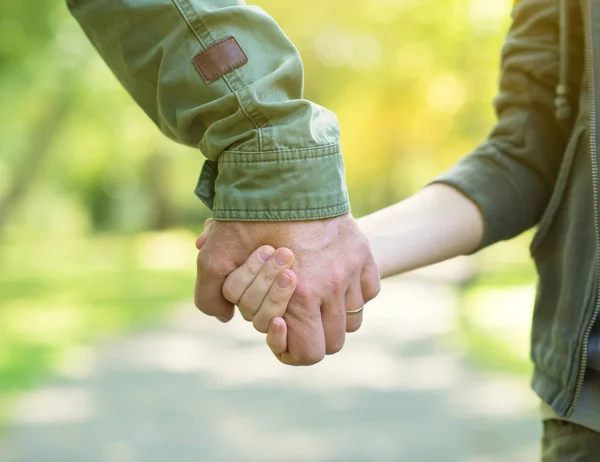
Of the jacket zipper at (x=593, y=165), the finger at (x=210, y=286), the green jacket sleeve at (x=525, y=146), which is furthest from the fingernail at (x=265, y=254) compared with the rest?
the jacket zipper at (x=593, y=165)

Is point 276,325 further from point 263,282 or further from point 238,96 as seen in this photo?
point 238,96

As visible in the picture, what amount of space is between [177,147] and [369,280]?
24.9 meters

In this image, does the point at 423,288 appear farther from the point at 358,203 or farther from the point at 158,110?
the point at 358,203

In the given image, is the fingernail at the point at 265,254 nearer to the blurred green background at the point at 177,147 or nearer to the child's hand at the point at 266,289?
the child's hand at the point at 266,289

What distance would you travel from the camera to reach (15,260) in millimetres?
24750

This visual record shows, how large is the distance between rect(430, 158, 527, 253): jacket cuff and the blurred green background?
6162 mm

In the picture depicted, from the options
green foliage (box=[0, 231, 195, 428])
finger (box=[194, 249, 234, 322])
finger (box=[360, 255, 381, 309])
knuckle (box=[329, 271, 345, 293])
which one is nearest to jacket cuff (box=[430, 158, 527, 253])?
finger (box=[360, 255, 381, 309])

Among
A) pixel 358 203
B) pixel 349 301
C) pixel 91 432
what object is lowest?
pixel 358 203

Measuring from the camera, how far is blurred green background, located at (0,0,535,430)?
1036cm

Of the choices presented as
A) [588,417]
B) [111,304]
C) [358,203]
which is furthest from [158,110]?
[358,203]

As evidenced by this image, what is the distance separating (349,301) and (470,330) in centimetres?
893

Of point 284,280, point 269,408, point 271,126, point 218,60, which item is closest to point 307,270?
point 284,280

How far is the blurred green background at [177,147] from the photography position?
1036 cm

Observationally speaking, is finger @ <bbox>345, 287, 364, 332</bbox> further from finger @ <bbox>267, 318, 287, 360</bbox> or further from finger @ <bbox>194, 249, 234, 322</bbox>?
finger @ <bbox>194, 249, 234, 322</bbox>
